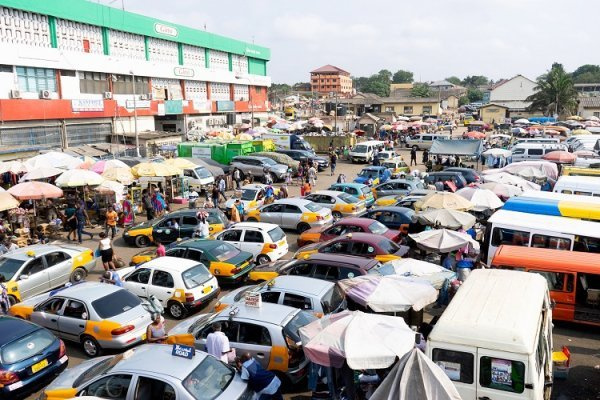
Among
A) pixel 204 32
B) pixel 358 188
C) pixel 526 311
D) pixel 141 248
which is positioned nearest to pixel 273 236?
pixel 141 248

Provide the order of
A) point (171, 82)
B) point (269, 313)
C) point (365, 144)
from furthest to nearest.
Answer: point (171, 82), point (365, 144), point (269, 313)

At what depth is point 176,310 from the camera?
476 inches

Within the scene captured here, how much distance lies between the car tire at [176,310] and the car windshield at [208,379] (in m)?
4.94

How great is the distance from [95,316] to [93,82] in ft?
108

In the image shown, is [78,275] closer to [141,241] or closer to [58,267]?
[58,267]

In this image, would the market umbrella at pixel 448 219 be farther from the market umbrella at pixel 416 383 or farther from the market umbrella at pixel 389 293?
the market umbrella at pixel 416 383

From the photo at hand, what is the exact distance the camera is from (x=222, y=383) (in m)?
6.93

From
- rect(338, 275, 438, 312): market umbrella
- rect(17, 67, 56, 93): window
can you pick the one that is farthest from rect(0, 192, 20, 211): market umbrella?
rect(17, 67, 56, 93): window

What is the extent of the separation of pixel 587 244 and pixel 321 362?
28.2 feet

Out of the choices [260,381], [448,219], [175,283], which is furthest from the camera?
[448,219]

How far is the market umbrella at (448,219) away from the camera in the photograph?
50.1 ft

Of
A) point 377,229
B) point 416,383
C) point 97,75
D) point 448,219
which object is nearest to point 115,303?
point 416,383

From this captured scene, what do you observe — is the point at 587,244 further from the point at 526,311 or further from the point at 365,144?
the point at 365,144

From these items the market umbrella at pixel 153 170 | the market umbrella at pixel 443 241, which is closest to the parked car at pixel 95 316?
the market umbrella at pixel 443 241
